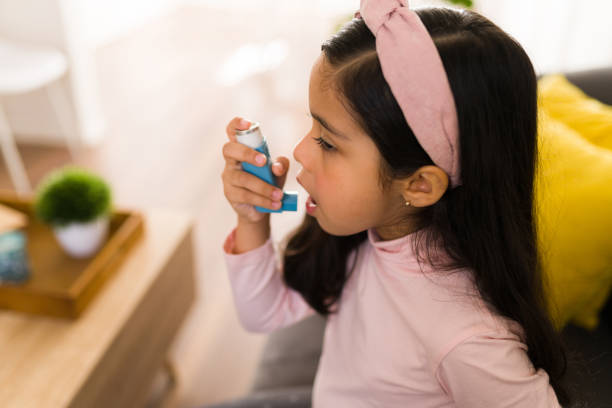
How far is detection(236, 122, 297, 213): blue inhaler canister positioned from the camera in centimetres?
72

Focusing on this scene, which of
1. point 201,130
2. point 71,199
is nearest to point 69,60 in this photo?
point 201,130

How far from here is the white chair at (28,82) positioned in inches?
83.4

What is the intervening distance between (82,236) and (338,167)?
770mm

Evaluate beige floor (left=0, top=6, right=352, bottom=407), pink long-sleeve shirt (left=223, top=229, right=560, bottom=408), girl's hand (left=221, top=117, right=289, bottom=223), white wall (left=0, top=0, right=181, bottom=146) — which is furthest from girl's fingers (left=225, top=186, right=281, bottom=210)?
white wall (left=0, top=0, right=181, bottom=146)

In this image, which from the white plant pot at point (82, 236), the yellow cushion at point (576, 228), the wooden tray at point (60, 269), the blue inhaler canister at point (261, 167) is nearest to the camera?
the blue inhaler canister at point (261, 167)

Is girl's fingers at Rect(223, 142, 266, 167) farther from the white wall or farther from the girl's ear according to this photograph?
the white wall

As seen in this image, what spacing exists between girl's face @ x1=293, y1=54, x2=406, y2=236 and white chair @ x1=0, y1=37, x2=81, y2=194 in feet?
6.15

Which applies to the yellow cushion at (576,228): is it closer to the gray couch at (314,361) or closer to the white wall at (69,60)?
the gray couch at (314,361)

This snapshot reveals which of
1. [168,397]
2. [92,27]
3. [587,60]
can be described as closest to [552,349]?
[168,397]

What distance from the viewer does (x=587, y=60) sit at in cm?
245

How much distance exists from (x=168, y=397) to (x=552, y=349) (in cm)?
116

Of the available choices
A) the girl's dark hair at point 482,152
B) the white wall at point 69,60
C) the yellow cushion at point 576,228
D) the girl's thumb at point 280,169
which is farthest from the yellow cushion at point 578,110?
the white wall at point 69,60

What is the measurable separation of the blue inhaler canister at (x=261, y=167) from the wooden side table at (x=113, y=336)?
19.9 inches

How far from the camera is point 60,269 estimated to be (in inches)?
47.3
